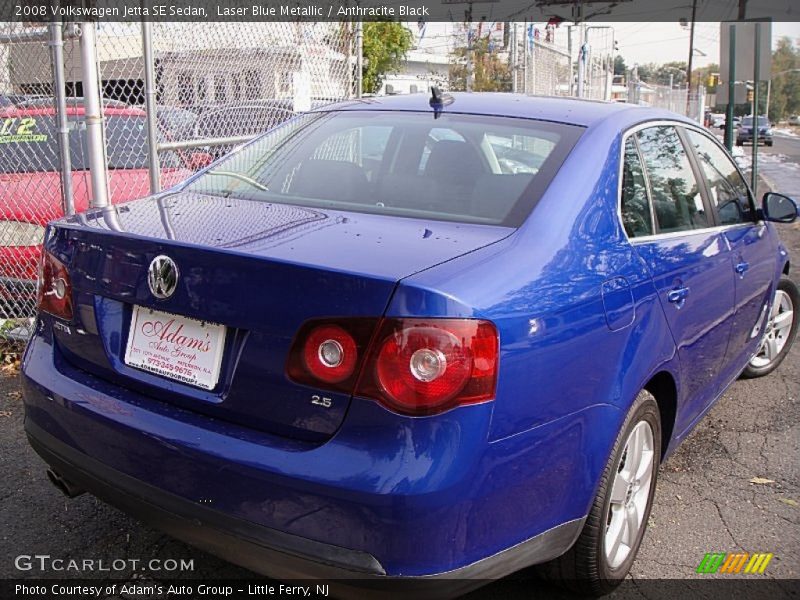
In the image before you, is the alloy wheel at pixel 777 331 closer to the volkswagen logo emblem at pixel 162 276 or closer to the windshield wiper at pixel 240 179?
the windshield wiper at pixel 240 179

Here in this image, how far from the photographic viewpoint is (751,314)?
4172 mm

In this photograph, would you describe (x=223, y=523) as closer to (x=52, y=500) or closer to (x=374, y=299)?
(x=374, y=299)

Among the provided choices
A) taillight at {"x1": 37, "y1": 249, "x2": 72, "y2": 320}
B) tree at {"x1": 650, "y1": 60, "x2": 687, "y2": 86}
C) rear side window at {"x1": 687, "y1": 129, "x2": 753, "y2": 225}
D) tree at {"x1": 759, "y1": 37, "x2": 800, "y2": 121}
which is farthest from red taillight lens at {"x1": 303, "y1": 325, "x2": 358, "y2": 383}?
tree at {"x1": 759, "y1": 37, "x2": 800, "y2": 121}

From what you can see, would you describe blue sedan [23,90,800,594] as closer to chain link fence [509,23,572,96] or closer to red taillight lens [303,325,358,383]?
red taillight lens [303,325,358,383]

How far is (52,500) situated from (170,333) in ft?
4.97

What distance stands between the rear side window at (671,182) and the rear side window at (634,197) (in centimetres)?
9

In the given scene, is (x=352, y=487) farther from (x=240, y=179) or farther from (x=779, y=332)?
(x=779, y=332)

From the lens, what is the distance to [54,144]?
19.1ft

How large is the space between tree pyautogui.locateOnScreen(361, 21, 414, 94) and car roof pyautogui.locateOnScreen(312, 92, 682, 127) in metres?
19.0

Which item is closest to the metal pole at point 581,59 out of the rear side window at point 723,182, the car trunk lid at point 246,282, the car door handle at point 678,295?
the rear side window at point 723,182

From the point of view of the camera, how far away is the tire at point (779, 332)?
521 cm

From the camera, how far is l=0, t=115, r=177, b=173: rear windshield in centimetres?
566

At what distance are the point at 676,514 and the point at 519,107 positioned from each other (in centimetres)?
189

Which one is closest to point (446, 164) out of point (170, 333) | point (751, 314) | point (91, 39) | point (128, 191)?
point (170, 333)
